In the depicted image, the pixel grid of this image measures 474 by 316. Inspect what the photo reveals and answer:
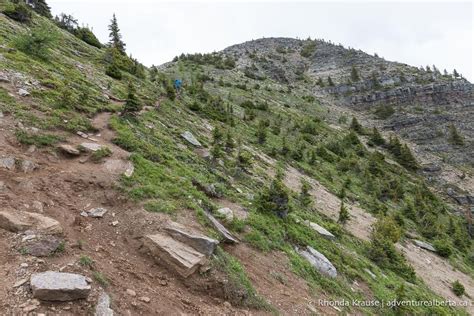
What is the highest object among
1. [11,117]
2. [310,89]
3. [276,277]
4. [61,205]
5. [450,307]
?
[310,89]

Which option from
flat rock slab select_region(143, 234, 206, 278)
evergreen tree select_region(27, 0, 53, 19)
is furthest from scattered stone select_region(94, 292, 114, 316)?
evergreen tree select_region(27, 0, 53, 19)

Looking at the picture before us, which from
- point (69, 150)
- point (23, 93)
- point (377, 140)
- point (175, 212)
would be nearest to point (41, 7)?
point (23, 93)

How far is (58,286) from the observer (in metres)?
5.98

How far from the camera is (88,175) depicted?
416 inches

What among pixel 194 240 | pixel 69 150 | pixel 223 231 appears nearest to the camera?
pixel 194 240

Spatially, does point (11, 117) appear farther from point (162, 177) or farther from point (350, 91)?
point (350, 91)

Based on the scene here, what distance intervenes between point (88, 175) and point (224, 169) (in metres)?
7.80

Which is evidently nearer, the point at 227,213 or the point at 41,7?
the point at 227,213

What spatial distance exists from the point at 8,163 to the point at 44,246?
3910mm

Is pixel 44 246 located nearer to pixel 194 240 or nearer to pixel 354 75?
pixel 194 240

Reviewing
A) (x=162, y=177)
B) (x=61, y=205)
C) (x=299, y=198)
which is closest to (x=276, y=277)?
(x=162, y=177)

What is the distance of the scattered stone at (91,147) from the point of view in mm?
11999

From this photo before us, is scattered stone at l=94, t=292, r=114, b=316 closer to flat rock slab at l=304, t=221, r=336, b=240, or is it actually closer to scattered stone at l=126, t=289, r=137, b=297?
scattered stone at l=126, t=289, r=137, b=297

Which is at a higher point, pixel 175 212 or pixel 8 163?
pixel 8 163
